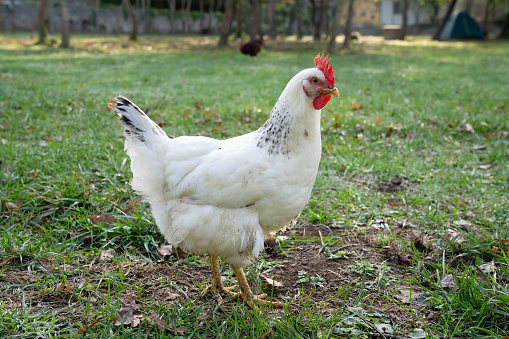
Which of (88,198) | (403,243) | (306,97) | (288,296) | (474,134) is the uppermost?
(306,97)

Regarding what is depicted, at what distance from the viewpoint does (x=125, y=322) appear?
84.3 inches

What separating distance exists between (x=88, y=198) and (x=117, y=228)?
590 mm

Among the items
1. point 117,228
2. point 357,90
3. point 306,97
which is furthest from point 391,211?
point 357,90

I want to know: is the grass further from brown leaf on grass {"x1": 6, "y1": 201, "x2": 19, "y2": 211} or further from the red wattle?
the red wattle

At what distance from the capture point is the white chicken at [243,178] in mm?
2189

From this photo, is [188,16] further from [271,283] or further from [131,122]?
[271,283]

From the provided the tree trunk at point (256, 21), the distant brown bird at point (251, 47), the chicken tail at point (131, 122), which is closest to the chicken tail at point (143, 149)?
the chicken tail at point (131, 122)

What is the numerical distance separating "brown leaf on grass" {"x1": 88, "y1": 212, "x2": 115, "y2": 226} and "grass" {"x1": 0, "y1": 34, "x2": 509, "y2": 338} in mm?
41

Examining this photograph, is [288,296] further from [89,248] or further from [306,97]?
[89,248]

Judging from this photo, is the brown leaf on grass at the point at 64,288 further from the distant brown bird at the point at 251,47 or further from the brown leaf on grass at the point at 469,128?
the distant brown bird at the point at 251,47

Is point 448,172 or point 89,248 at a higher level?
point 448,172

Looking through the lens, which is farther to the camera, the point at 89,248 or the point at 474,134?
the point at 474,134

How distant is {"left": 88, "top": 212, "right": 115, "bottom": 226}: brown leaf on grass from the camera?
3.04 metres

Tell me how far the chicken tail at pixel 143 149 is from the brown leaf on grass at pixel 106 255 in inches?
24.7
